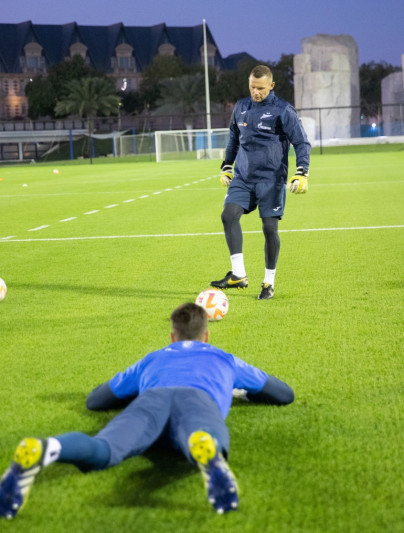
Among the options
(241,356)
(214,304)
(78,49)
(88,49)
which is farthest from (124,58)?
(241,356)

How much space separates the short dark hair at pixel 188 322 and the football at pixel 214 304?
8.56 ft

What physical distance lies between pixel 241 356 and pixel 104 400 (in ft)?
4.69

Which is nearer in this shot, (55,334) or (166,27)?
(55,334)

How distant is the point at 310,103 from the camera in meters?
75.8

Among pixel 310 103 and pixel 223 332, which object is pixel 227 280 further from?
pixel 310 103

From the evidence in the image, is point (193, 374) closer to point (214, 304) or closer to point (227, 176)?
point (214, 304)

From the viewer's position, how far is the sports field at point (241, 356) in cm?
325

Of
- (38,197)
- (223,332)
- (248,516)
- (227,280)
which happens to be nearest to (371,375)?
(223,332)

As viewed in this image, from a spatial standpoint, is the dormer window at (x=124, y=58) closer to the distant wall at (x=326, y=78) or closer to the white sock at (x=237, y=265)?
the distant wall at (x=326, y=78)

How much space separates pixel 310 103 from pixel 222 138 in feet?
68.1

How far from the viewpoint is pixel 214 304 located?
689 cm

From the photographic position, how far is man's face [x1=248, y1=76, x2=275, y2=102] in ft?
25.0

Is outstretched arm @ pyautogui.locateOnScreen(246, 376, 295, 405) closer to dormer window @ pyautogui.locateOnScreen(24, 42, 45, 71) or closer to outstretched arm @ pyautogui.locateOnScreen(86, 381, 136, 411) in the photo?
outstretched arm @ pyautogui.locateOnScreen(86, 381, 136, 411)

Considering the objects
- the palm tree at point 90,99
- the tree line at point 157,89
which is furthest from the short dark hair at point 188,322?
the palm tree at point 90,99
